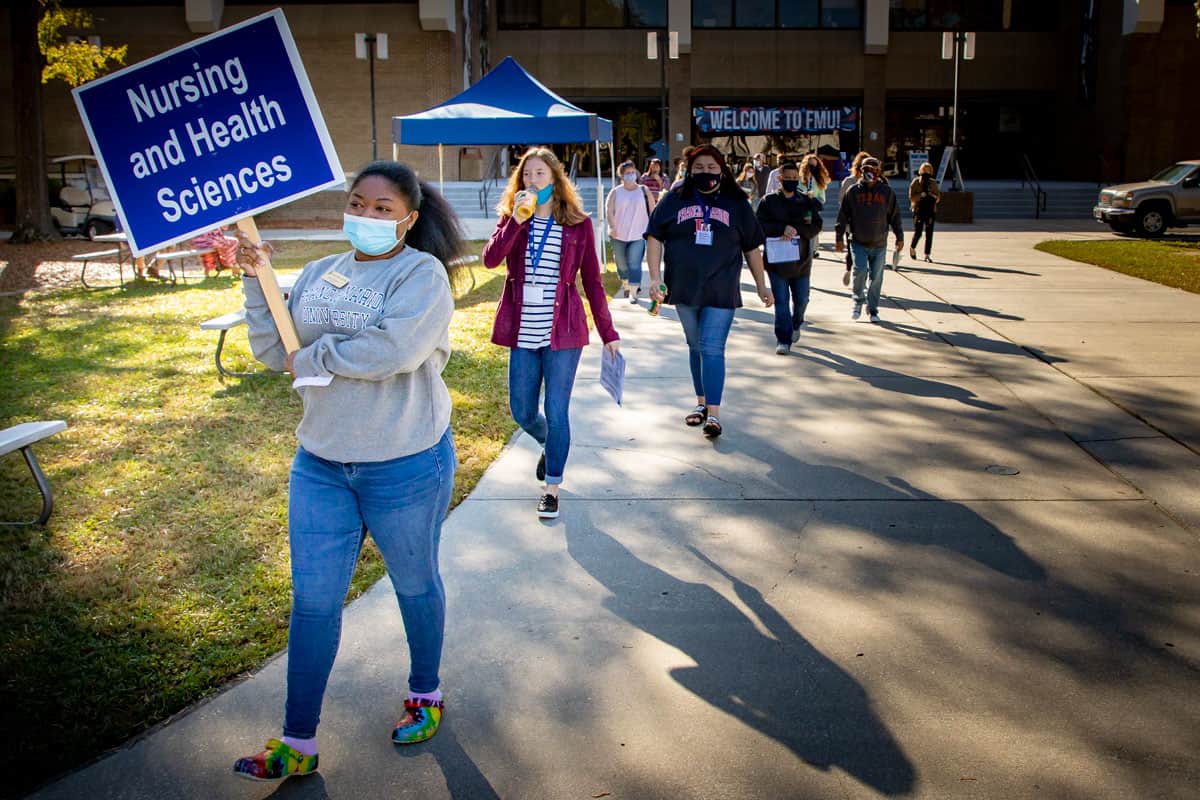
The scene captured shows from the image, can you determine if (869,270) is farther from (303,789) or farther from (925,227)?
(303,789)

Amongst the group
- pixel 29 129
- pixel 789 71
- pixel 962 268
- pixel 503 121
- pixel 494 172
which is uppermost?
pixel 789 71

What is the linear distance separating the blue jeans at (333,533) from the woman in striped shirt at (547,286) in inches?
94.0

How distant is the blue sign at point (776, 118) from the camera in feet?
132

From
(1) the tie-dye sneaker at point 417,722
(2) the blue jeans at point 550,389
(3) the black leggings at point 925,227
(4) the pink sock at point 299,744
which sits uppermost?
(3) the black leggings at point 925,227

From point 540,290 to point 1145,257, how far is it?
17.4 meters

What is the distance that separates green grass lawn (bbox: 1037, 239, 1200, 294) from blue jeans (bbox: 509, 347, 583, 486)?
11640 millimetres

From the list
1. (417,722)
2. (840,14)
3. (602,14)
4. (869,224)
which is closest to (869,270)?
(869,224)

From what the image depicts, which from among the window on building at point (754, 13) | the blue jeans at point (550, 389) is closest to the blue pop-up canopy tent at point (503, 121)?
the blue jeans at point (550, 389)

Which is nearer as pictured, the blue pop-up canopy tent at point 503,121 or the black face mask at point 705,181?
the black face mask at point 705,181

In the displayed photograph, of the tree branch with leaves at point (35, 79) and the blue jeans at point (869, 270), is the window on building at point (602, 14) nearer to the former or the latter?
the tree branch with leaves at point (35, 79)

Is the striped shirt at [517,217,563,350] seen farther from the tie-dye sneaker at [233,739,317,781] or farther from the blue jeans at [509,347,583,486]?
the tie-dye sneaker at [233,739,317,781]

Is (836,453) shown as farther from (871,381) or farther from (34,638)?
(34,638)

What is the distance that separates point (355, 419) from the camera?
3.34 metres

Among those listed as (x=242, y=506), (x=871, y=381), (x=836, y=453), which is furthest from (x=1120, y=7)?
(x=242, y=506)
